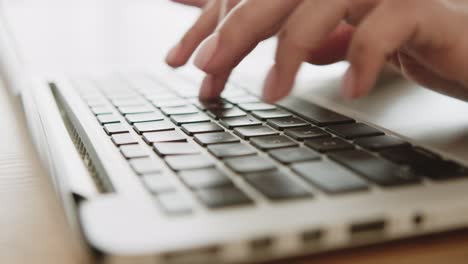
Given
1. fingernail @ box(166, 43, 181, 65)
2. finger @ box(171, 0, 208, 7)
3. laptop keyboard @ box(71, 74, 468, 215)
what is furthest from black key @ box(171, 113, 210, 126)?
finger @ box(171, 0, 208, 7)

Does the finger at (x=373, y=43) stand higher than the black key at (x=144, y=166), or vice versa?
the finger at (x=373, y=43)

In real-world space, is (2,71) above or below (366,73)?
below

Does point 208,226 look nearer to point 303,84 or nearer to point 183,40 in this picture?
point 183,40

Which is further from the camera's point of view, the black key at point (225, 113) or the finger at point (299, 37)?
the black key at point (225, 113)

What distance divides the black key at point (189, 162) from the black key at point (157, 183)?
18 mm

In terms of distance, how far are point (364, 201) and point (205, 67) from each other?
221 mm

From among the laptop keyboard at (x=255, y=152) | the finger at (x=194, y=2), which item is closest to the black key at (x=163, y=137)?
the laptop keyboard at (x=255, y=152)

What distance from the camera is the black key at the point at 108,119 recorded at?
51cm

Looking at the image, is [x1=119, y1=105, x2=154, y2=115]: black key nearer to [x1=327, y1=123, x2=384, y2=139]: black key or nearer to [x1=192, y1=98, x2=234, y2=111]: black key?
[x1=192, y1=98, x2=234, y2=111]: black key

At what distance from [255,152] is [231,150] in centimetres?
2

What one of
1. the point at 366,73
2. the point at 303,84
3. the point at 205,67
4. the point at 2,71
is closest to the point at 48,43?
the point at 2,71

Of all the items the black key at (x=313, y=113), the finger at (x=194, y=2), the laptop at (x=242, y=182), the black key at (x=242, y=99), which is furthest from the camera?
the finger at (x=194, y=2)

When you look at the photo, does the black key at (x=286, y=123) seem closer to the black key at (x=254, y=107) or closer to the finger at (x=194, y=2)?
the black key at (x=254, y=107)

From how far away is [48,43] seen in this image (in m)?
1.52
